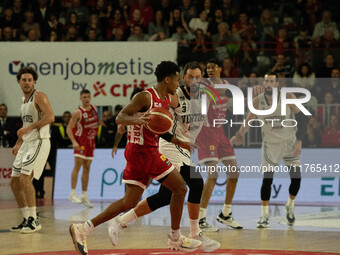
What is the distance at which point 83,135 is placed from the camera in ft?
42.0

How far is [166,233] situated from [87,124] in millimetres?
4802

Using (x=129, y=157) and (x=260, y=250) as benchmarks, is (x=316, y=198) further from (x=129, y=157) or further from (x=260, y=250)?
(x=129, y=157)

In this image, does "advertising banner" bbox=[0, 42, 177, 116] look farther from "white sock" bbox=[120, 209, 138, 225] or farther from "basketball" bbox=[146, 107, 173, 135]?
"basketball" bbox=[146, 107, 173, 135]

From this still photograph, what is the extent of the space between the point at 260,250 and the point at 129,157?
6.19ft

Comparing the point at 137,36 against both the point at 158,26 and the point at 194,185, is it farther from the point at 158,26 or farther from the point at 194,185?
the point at 194,185

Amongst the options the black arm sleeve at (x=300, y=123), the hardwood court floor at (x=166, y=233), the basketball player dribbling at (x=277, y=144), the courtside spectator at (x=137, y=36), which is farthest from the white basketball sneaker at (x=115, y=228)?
the courtside spectator at (x=137, y=36)

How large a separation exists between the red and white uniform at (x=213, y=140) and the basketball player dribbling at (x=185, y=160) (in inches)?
17.2

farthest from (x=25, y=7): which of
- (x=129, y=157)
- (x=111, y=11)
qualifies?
(x=129, y=157)

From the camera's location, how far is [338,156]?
12953mm

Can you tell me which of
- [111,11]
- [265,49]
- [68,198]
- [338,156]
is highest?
[111,11]

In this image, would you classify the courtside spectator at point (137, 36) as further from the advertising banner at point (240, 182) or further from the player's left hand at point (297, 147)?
the player's left hand at point (297, 147)

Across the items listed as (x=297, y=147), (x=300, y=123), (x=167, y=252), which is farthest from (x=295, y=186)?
(x=167, y=252)

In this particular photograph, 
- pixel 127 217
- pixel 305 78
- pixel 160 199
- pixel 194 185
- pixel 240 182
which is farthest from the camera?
pixel 305 78

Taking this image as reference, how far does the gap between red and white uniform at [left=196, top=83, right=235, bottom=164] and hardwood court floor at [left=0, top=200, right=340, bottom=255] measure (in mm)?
1052
